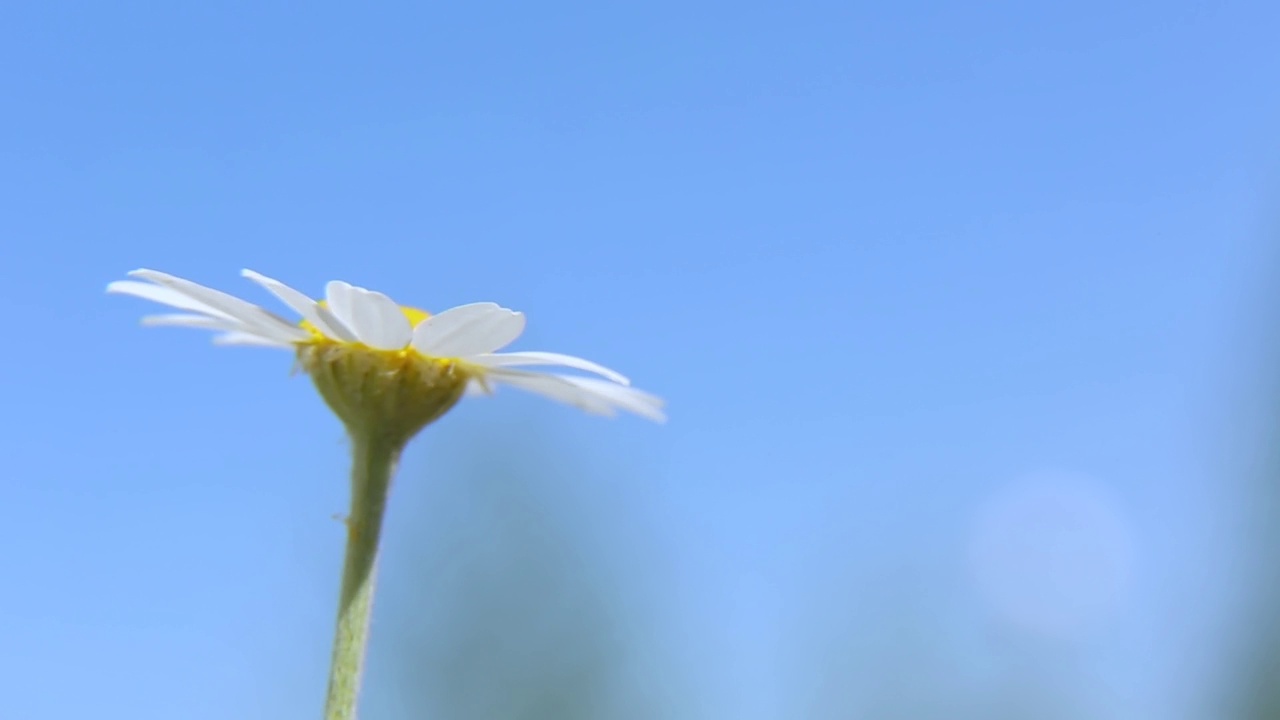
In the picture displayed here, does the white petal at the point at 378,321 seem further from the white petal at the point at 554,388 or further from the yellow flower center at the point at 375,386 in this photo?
the white petal at the point at 554,388

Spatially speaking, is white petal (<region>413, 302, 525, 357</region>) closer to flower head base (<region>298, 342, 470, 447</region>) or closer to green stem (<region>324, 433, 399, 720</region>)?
flower head base (<region>298, 342, 470, 447</region>)

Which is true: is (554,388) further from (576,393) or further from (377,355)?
(377,355)

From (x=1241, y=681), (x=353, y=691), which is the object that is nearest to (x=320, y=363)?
(x=353, y=691)

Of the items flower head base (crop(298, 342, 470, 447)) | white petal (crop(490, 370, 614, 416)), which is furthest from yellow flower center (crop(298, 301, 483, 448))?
white petal (crop(490, 370, 614, 416))

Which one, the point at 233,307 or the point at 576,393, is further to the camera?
the point at 576,393

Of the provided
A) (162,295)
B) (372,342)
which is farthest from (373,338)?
(162,295)
